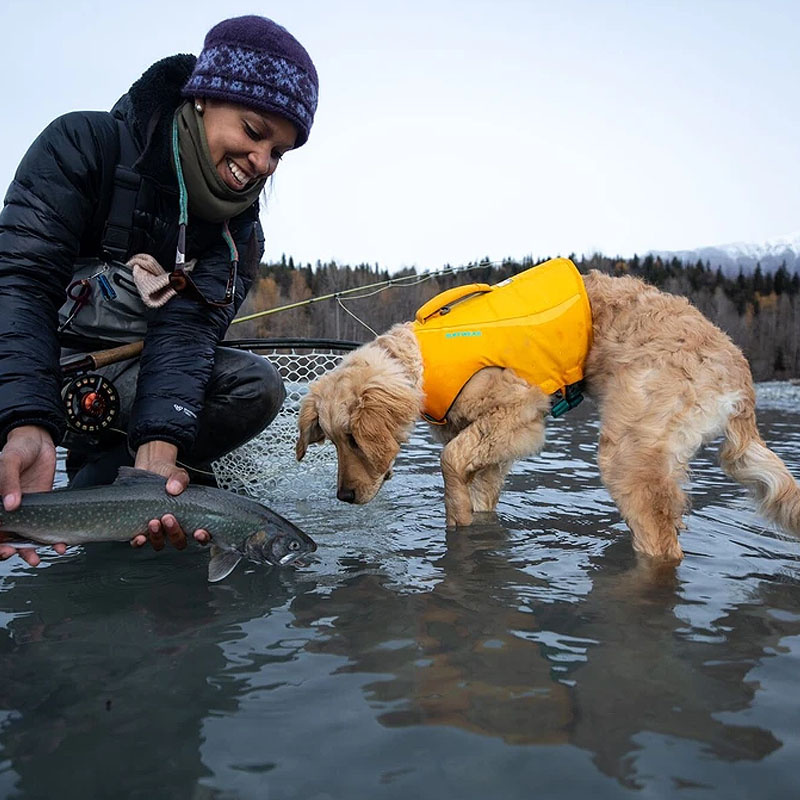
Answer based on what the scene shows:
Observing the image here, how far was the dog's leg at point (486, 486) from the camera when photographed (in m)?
5.97

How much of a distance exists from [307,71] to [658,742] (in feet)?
13.1

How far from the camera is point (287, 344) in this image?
7.30 metres

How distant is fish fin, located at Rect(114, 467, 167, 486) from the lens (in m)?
3.57

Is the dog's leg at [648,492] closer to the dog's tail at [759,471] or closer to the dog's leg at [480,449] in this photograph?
the dog's tail at [759,471]

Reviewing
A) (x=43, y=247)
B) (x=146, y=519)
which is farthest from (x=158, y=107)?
(x=146, y=519)

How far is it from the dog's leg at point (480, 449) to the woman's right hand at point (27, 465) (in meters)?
2.86

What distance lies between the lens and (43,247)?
165 inches

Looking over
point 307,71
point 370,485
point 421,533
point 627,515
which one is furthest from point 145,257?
point 627,515

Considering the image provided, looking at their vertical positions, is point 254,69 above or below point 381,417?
above

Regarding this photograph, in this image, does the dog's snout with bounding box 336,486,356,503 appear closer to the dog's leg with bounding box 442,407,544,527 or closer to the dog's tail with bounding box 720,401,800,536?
the dog's leg with bounding box 442,407,544,527

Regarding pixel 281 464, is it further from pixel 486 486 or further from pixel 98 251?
pixel 98 251

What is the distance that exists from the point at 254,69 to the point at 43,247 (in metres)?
1.62

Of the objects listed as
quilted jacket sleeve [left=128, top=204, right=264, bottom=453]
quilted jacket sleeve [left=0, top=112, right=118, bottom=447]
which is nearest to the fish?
quilted jacket sleeve [left=0, top=112, right=118, bottom=447]

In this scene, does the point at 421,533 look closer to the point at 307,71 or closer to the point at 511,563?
the point at 511,563
